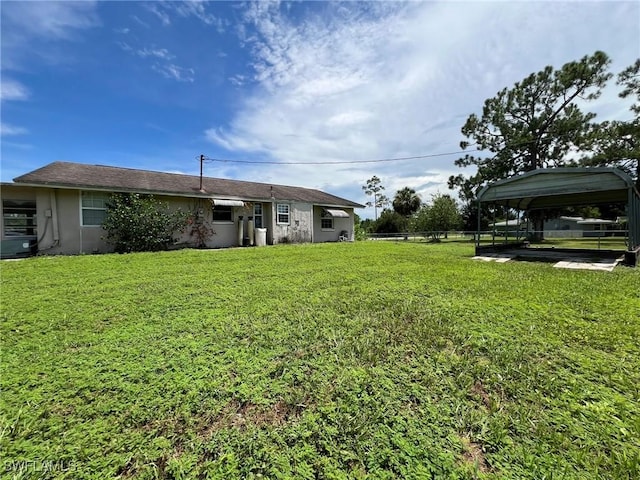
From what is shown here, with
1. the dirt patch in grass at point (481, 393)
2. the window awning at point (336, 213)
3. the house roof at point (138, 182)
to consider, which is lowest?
the dirt patch in grass at point (481, 393)

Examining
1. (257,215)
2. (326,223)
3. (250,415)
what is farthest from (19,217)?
(326,223)

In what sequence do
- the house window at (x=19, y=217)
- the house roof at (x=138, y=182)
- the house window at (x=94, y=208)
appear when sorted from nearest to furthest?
the house roof at (x=138, y=182)
the house window at (x=94, y=208)
the house window at (x=19, y=217)

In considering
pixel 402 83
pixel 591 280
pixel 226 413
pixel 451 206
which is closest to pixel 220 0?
pixel 402 83

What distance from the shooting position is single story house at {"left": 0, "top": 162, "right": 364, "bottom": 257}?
1107 centimetres

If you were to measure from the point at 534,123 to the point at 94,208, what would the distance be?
3171 centimetres

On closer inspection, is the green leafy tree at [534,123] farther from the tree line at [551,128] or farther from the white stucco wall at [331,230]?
the white stucco wall at [331,230]

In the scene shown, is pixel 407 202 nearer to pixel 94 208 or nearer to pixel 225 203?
pixel 225 203

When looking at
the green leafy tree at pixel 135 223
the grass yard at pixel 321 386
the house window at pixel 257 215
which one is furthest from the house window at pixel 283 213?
the grass yard at pixel 321 386

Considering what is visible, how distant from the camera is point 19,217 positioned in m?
12.3

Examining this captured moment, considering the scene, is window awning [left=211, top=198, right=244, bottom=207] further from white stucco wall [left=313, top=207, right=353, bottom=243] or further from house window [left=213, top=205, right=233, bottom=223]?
white stucco wall [left=313, top=207, right=353, bottom=243]

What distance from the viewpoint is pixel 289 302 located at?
504 centimetres

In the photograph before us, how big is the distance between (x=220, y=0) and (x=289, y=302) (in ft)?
32.8

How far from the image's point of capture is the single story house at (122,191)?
11.1 m

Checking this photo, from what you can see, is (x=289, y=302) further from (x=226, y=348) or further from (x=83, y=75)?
(x=83, y=75)
